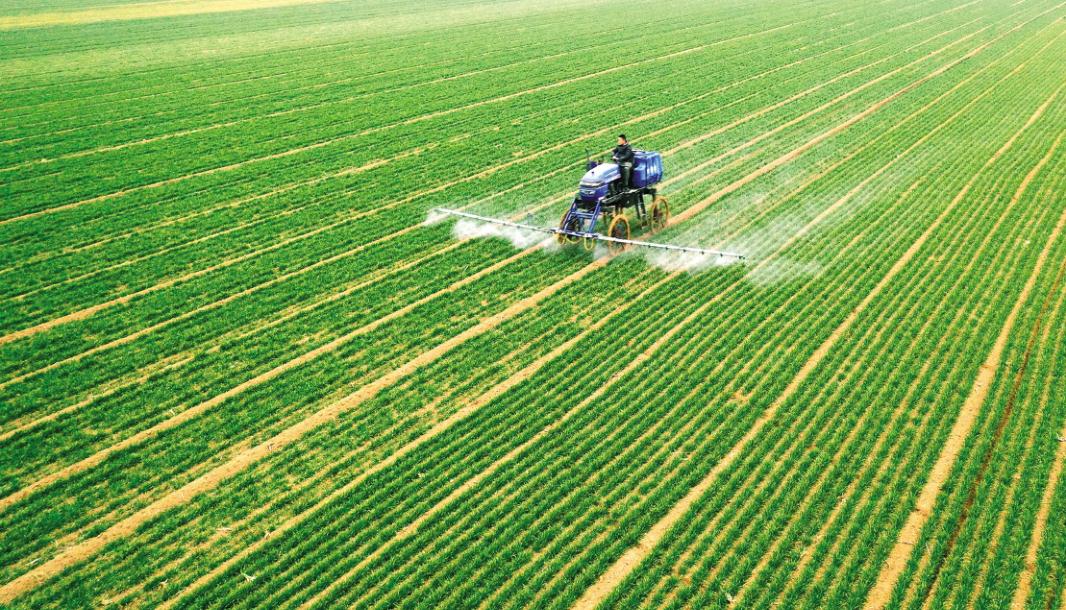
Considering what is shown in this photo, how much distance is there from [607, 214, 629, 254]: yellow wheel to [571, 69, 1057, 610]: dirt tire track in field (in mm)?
3535

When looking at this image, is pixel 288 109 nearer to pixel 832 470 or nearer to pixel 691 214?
pixel 691 214

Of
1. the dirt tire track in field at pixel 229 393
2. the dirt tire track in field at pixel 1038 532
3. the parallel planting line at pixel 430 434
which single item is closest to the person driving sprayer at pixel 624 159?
the parallel planting line at pixel 430 434

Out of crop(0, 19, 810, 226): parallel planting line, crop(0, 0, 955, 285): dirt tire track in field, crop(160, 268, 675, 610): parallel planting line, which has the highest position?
crop(0, 19, 810, 226): parallel planting line

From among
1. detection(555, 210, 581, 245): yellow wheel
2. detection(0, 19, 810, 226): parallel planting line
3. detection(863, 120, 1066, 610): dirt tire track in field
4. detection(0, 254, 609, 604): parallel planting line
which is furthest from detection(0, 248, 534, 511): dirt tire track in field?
detection(0, 19, 810, 226): parallel planting line

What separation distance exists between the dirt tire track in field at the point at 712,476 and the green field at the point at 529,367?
59mm

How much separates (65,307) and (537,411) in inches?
457

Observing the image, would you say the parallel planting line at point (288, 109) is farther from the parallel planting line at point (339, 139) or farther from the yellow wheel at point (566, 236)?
the yellow wheel at point (566, 236)

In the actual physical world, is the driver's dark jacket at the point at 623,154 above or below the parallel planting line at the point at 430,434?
above

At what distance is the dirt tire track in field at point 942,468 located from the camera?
900cm

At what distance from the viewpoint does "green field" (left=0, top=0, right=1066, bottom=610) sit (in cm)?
944

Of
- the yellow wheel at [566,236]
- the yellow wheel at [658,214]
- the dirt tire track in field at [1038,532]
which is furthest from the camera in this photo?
the yellow wheel at [658,214]

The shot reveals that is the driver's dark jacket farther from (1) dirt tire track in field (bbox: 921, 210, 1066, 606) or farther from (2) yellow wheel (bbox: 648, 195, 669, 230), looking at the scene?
(1) dirt tire track in field (bbox: 921, 210, 1066, 606)

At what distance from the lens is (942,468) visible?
35.4 feet

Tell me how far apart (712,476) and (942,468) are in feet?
11.5
